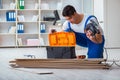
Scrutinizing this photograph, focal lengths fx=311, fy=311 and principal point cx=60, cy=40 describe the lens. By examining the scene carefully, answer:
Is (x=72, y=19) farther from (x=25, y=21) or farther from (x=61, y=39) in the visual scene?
(x=25, y=21)

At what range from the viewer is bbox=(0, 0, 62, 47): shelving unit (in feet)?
32.7

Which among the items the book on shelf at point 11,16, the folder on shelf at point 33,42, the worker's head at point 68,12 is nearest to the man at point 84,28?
the worker's head at point 68,12

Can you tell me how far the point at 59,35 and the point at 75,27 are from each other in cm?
77

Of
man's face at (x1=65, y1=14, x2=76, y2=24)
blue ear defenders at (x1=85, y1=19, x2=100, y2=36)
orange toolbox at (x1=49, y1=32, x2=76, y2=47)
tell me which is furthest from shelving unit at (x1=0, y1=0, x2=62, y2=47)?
orange toolbox at (x1=49, y1=32, x2=76, y2=47)

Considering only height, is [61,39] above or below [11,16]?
below

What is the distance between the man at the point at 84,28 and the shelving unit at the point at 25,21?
6.01 metres

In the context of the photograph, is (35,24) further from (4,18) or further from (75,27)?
(75,27)

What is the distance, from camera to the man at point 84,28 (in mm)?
3590

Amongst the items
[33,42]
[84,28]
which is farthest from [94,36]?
[33,42]

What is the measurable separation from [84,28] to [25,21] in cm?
641

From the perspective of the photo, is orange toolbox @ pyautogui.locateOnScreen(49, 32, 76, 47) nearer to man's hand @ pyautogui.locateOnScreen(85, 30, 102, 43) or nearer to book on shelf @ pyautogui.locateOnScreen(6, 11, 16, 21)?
man's hand @ pyautogui.locateOnScreen(85, 30, 102, 43)

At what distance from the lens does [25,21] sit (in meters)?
10.0

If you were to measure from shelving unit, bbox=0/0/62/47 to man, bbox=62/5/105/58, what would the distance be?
6012 millimetres

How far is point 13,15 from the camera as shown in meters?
9.92
